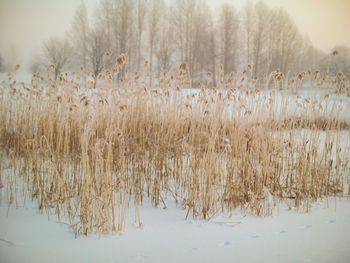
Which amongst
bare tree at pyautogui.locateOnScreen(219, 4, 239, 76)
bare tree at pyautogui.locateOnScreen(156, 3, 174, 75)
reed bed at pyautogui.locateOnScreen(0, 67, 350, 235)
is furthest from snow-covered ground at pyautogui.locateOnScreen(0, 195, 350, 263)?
bare tree at pyautogui.locateOnScreen(219, 4, 239, 76)

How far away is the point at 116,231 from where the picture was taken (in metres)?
1.88

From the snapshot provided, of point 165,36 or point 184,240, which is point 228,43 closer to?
point 165,36

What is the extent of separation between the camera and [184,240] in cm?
181

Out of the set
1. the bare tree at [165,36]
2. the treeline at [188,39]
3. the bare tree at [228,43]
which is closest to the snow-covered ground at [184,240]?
the treeline at [188,39]

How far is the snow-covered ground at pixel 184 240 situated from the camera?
1.60 metres

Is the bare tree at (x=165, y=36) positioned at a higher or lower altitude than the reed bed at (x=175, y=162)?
higher

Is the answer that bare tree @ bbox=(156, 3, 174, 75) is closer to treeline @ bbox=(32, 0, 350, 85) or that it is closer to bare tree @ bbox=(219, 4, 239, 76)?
treeline @ bbox=(32, 0, 350, 85)

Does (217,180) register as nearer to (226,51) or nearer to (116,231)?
(116,231)

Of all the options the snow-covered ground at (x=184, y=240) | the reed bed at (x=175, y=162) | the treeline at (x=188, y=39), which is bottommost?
the snow-covered ground at (x=184, y=240)

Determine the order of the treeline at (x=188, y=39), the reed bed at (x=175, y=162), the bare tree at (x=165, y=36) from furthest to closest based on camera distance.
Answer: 1. the bare tree at (x=165, y=36)
2. the treeline at (x=188, y=39)
3. the reed bed at (x=175, y=162)

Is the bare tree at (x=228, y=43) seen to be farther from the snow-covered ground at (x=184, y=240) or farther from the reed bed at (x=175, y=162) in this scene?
the snow-covered ground at (x=184, y=240)

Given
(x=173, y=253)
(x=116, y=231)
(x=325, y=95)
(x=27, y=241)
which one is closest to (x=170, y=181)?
(x=116, y=231)

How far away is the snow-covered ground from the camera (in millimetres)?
1602

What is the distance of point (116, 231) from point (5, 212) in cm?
98
